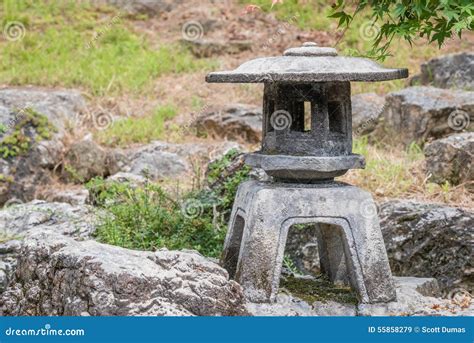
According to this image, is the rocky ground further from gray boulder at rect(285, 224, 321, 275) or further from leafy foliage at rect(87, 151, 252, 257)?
leafy foliage at rect(87, 151, 252, 257)

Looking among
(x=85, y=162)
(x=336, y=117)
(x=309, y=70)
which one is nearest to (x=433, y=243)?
(x=336, y=117)

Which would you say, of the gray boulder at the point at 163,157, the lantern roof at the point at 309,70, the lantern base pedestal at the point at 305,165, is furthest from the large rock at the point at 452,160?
the lantern roof at the point at 309,70

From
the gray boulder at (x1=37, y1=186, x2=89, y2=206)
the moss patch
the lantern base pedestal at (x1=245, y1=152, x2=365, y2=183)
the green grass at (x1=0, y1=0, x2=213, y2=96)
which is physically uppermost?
the green grass at (x1=0, y1=0, x2=213, y2=96)

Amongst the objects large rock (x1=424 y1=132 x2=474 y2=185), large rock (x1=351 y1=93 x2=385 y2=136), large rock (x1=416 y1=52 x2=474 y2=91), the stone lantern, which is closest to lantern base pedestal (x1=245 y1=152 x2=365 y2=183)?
the stone lantern

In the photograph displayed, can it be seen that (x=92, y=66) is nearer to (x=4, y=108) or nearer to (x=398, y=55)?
(x=4, y=108)

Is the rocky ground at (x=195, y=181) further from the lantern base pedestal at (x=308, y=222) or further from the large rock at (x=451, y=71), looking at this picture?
the lantern base pedestal at (x=308, y=222)

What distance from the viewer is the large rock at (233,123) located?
9922mm

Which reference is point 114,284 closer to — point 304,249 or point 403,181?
point 304,249

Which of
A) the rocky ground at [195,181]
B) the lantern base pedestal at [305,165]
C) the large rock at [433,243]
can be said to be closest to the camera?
the rocky ground at [195,181]

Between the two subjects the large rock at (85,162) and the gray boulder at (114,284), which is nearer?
the gray boulder at (114,284)

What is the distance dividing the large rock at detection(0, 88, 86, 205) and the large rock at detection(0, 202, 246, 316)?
3.97 m

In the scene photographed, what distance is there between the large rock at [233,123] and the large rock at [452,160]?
269 centimetres

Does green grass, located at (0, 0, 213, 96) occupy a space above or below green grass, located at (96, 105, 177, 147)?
above

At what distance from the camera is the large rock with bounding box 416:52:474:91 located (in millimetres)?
10227
